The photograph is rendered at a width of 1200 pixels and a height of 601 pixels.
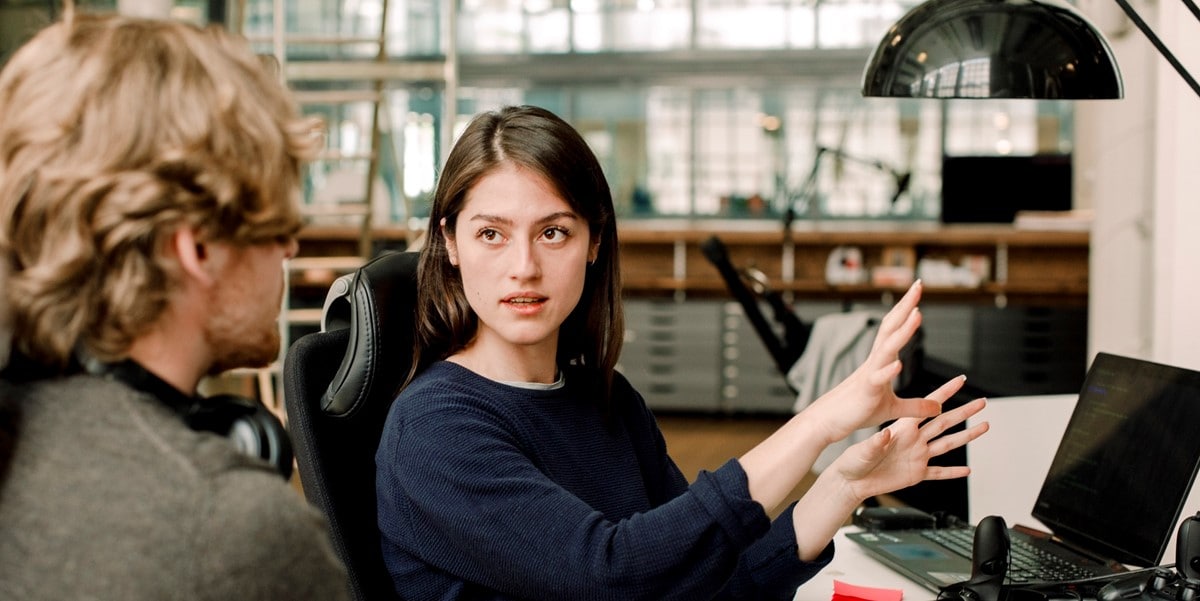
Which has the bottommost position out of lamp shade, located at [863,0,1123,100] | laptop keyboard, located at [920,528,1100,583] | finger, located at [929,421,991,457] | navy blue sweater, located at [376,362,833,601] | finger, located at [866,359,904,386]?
laptop keyboard, located at [920,528,1100,583]

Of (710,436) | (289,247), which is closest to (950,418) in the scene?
(289,247)

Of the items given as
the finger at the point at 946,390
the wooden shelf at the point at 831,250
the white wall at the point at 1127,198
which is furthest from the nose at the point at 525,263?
the wooden shelf at the point at 831,250

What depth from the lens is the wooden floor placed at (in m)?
5.68

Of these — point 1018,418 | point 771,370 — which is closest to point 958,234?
point 771,370

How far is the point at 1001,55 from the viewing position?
5.32 ft

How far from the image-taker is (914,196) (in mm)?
8836

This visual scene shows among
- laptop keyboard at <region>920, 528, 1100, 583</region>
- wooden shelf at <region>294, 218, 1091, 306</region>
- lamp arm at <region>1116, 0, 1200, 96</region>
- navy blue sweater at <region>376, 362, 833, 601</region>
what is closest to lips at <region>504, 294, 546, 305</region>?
navy blue sweater at <region>376, 362, 833, 601</region>

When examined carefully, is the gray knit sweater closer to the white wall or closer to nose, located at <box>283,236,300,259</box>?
nose, located at <box>283,236,300,259</box>

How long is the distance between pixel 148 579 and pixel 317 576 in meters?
0.11

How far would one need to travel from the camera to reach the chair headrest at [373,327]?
1.44m

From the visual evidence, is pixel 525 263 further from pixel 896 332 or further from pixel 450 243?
pixel 896 332

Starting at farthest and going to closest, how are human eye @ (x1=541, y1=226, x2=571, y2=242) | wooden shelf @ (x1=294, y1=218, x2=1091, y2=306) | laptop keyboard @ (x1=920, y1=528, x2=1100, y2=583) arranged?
wooden shelf @ (x1=294, y1=218, x2=1091, y2=306), laptop keyboard @ (x1=920, y1=528, x2=1100, y2=583), human eye @ (x1=541, y1=226, x2=571, y2=242)

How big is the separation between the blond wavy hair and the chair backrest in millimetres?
595

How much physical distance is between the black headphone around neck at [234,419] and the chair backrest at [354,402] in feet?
1.70
